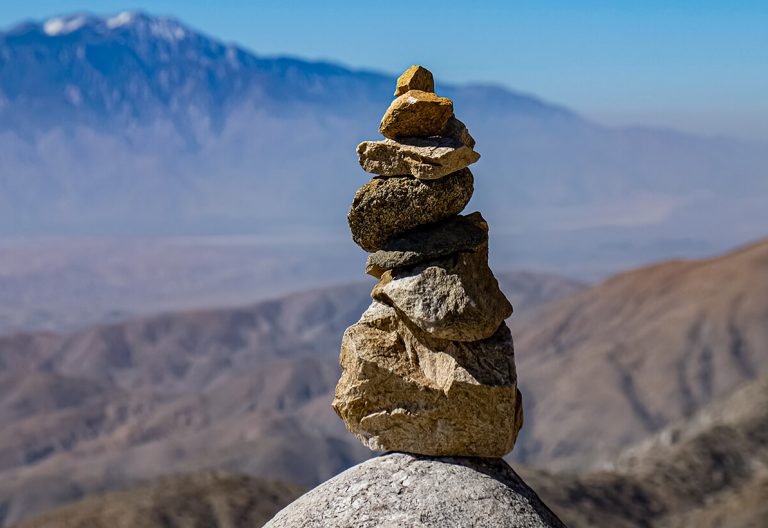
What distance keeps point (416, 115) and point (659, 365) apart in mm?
114266

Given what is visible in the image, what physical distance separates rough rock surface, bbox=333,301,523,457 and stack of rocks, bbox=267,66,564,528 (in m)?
0.01

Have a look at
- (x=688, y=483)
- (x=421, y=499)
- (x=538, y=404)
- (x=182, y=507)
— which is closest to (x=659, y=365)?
(x=538, y=404)

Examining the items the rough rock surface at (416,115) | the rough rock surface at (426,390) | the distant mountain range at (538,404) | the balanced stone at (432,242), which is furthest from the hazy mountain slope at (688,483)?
the rough rock surface at (416,115)

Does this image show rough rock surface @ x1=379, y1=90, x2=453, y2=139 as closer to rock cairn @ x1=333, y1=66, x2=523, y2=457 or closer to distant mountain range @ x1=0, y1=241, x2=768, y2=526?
rock cairn @ x1=333, y1=66, x2=523, y2=457

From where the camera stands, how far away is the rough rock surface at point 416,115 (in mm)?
13266

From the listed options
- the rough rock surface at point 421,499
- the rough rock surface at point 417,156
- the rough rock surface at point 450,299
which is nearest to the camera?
the rough rock surface at point 421,499

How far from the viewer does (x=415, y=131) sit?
1349 cm

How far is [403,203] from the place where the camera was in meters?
13.4

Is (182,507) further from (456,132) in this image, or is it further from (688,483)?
(456,132)

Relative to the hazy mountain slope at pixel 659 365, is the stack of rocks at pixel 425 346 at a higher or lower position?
higher

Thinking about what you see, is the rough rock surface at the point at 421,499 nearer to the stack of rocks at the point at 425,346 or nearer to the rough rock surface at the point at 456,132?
the stack of rocks at the point at 425,346

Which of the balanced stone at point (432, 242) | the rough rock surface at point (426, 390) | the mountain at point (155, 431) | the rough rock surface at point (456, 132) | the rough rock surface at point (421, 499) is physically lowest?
the mountain at point (155, 431)

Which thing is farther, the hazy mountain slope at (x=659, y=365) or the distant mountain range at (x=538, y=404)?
the hazy mountain slope at (x=659, y=365)

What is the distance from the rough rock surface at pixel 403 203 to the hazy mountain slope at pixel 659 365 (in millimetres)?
94445
